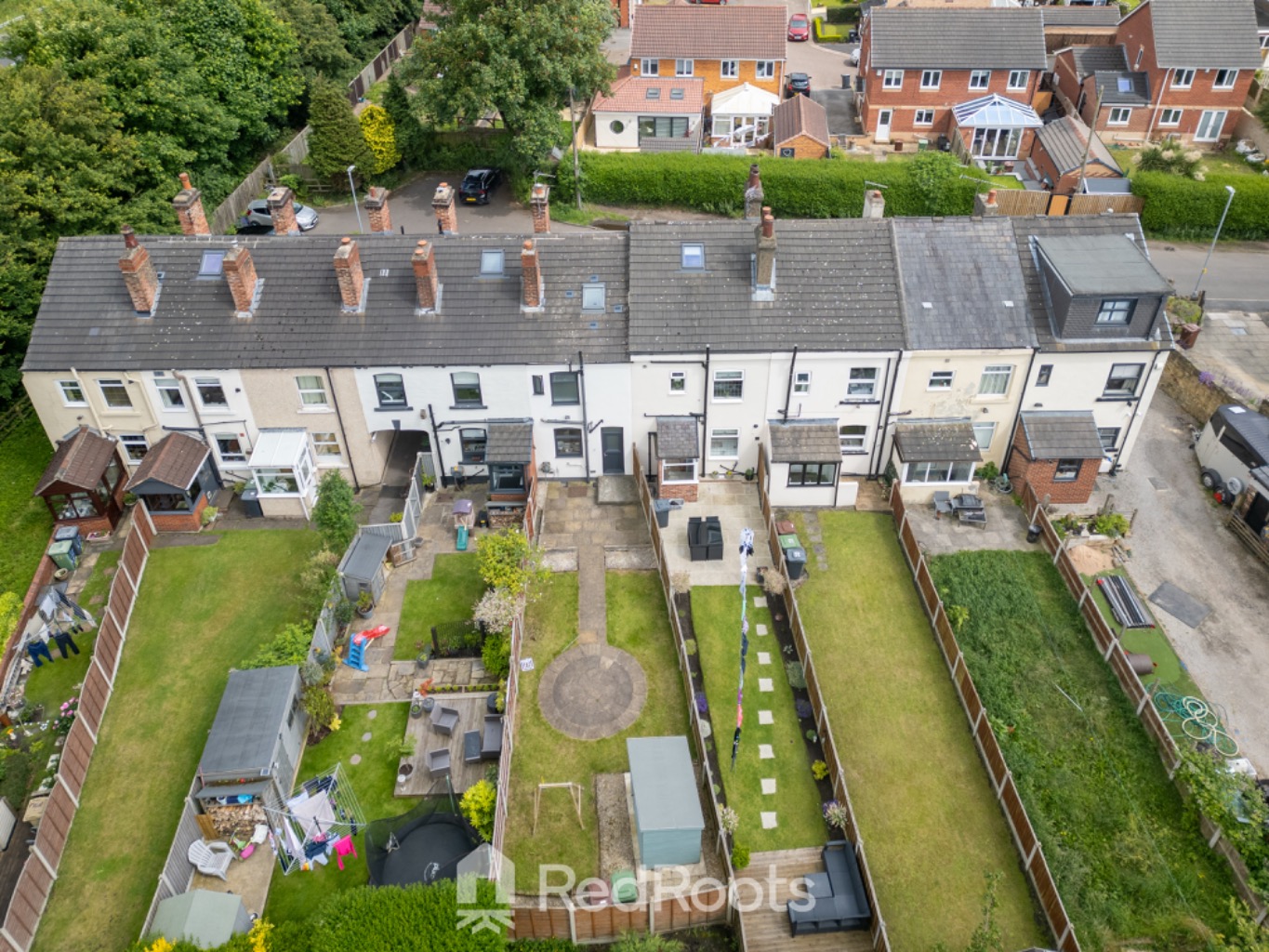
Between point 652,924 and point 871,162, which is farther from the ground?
point 871,162

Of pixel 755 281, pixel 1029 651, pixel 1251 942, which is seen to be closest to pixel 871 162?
pixel 755 281

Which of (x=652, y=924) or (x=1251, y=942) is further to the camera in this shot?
(x=652, y=924)

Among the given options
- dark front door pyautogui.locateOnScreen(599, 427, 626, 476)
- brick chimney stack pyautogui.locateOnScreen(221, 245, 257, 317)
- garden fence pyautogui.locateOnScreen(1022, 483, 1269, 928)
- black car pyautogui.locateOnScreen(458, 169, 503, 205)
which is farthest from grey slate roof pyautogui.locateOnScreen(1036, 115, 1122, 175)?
brick chimney stack pyautogui.locateOnScreen(221, 245, 257, 317)

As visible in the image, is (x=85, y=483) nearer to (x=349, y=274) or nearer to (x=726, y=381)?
(x=349, y=274)

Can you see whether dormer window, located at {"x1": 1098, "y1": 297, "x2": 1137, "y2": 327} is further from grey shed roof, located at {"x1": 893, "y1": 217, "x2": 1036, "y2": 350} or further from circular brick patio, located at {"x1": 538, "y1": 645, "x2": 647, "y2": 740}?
circular brick patio, located at {"x1": 538, "y1": 645, "x2": 647, "y2": 740}

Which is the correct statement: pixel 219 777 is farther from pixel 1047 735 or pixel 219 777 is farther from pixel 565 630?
pixel 1047 735

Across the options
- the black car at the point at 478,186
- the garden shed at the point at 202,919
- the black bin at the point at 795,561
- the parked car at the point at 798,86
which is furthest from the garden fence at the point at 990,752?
the parked car at the point at 798,86
